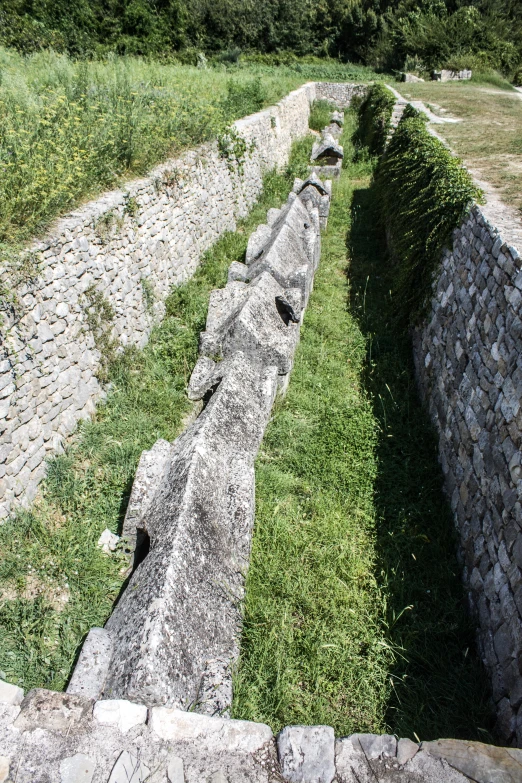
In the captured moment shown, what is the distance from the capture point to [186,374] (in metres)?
5.41

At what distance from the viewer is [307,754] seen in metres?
1.97

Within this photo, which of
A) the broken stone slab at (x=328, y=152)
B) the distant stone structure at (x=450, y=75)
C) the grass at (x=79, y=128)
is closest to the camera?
the grass at (x=79, y=128)

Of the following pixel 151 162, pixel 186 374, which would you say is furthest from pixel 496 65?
pixel 186 374

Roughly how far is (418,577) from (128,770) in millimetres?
2214

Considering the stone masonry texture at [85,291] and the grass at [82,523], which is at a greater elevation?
the stone masonry texture at [85,291]

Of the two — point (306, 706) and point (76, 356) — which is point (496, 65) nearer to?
point (76, 356)

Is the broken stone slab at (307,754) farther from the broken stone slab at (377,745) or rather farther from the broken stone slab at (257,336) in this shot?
the broken stone slab at (257,336)

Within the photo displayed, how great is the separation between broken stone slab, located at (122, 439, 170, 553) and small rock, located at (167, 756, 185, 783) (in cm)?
146

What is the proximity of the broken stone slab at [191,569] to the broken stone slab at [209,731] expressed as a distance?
0.84 ft

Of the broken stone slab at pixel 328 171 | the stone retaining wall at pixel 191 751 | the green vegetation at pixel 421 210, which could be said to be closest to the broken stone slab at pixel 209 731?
the stone retaining wall at pixel 191 751

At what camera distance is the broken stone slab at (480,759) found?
6.21 ft

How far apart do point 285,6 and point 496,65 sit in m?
18.6

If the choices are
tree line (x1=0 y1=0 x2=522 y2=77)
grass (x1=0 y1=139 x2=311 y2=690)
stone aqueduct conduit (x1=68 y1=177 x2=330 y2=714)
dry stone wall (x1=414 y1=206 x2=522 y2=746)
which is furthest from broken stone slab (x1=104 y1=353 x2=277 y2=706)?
tree line (x1=0 y1=0 x2=522 y2=77)

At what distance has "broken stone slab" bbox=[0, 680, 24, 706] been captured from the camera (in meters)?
2.06
